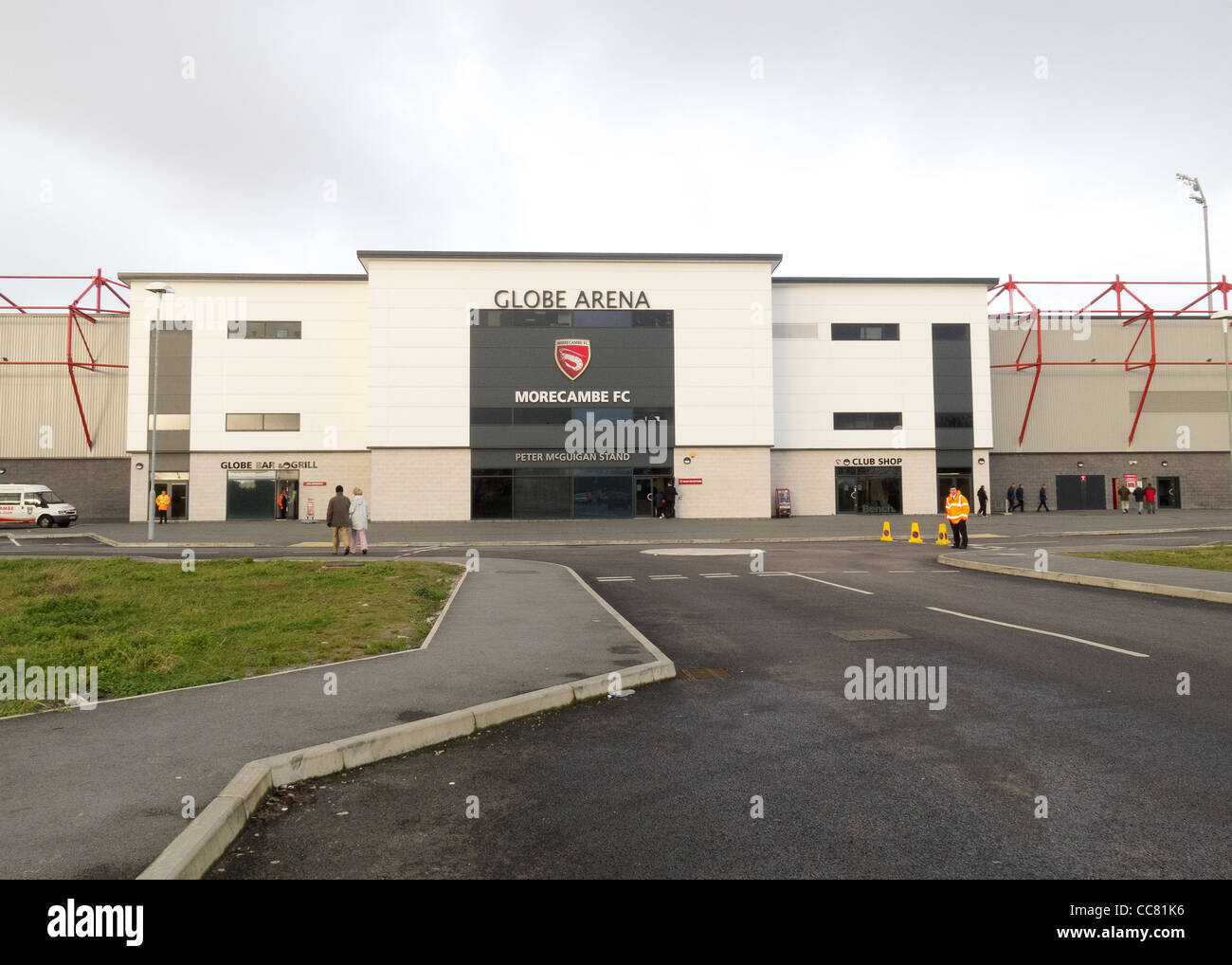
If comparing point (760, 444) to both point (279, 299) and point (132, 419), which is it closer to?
point (279, 299)

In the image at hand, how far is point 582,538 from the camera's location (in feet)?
94.0

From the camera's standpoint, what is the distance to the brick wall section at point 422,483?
1610 inches

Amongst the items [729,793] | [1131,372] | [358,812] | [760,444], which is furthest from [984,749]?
[1131,372]

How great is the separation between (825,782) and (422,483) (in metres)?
38.7

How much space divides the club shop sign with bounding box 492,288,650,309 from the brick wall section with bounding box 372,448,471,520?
8.72 m

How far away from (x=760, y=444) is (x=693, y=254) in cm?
1117

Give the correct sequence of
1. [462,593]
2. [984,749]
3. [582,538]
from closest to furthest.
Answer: [984,749] < [462,593] < [582,538]

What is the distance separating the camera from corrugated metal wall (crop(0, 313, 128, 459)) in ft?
148

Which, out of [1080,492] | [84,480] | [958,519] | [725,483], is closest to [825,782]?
[958,519]

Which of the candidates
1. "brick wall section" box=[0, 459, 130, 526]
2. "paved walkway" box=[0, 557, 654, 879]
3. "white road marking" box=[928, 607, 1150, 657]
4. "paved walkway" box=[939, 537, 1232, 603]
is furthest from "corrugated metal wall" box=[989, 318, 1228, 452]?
"brick wall section" box=[0, 459, 130, 526]

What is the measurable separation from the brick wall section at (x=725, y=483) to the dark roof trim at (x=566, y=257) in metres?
10.6

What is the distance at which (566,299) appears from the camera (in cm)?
4225

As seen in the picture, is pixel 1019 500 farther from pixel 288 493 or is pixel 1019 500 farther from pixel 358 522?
pixel 288 493

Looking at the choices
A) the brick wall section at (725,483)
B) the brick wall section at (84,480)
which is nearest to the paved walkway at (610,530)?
the brick wall section at (725,483)
